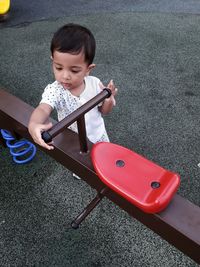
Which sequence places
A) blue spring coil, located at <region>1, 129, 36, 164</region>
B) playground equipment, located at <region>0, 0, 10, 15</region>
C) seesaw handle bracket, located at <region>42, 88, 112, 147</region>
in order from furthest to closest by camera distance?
playground equipment, located at <region>0, 0, 10, 15</region> < blue spring coil, located at <region>1, 129, 36, 164</region> < seesaw handle bracket, located at <region>42, 88, 112, 147</region>

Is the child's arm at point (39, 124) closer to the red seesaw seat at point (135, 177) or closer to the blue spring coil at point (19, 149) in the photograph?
the red seesaw seat at point (135, 177)

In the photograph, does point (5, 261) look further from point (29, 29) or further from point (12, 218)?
point (29, 29)

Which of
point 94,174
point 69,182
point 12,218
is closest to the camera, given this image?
point 94,174

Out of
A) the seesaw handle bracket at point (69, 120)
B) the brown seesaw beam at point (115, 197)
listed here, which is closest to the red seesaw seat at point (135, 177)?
the brown seesaw beam at point (115, 197)

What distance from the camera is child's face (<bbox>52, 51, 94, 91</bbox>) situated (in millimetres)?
1059

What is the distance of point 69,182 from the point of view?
1.81 metres

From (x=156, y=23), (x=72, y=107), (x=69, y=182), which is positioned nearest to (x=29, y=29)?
(x=156, y=23)

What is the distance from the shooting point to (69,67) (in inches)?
42.9

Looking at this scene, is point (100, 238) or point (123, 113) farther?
point (123, 113)

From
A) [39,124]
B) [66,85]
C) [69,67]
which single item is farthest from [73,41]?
[39,124]

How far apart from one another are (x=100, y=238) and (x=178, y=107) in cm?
123

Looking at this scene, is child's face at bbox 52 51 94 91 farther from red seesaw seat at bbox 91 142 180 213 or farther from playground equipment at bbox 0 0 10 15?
playground equipment at bbox 0 0 10 15

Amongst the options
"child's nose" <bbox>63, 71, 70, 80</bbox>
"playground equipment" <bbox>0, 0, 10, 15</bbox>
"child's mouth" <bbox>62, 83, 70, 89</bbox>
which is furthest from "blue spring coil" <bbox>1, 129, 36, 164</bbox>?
"playground equipment" <bbox>0, 0, 10, 15</bbox>

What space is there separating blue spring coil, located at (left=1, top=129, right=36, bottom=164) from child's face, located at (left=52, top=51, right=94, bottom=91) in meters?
0.84
